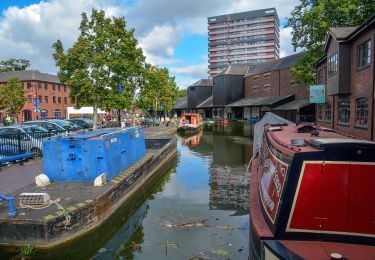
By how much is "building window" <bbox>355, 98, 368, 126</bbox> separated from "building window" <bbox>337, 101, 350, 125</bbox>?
1.57 metres

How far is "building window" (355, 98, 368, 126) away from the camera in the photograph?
17.0 metres

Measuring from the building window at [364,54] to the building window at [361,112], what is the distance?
203cm

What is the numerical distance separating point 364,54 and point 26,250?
1838 cm

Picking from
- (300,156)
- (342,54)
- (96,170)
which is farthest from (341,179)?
(342,54)

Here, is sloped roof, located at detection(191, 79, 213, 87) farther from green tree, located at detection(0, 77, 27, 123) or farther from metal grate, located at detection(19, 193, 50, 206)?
metal grate, located at detection(19, 193, 50, 206)

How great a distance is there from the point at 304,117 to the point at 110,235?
31.6m

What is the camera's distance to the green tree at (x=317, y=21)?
2426cm

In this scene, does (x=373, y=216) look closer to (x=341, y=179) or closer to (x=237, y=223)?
(x=341, y=179)

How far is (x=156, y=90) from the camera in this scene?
4441cm

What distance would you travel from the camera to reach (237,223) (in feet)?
30.0

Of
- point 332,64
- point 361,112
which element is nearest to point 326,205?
point 361,112

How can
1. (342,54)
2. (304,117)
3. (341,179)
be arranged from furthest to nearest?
1. (304,117)
2. (342,54)
3. (341,179)

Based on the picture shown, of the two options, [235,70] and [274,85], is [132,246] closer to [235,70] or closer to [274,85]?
[274,85]

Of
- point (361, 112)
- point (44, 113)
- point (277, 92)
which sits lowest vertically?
point (361, 112)
